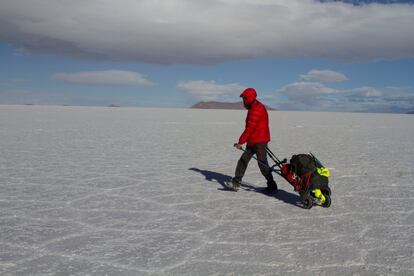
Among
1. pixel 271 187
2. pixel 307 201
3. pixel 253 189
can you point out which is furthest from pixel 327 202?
pixel 253 189

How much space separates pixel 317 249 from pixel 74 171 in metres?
4.70

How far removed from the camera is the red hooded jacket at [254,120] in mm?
4863

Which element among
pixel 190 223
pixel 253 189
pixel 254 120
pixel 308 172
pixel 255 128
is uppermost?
pixel 254 120

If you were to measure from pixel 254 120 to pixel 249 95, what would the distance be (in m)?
0.32

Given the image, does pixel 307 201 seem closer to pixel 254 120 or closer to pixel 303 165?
pixel 303 165

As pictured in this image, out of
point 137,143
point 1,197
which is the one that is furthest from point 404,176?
point 137,143

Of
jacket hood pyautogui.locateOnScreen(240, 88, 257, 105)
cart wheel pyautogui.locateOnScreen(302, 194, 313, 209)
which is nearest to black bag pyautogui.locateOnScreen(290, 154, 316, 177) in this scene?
cart wheel pyautogui.locateOnScreen(302, 194, 313, 209)

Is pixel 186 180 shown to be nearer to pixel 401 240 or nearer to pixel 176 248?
pixel 176 248

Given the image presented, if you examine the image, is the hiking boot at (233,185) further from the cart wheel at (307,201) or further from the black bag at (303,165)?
the cart wheel at (307,201)

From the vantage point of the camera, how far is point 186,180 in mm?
6074

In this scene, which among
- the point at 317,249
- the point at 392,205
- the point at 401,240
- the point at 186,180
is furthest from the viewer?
the point at 186,180

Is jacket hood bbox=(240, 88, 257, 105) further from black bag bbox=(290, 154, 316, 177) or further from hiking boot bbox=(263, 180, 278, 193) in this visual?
hiking boot bbox=(263, 180, 278, 193)

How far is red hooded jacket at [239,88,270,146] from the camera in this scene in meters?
4.86

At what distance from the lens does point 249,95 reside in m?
4.86
